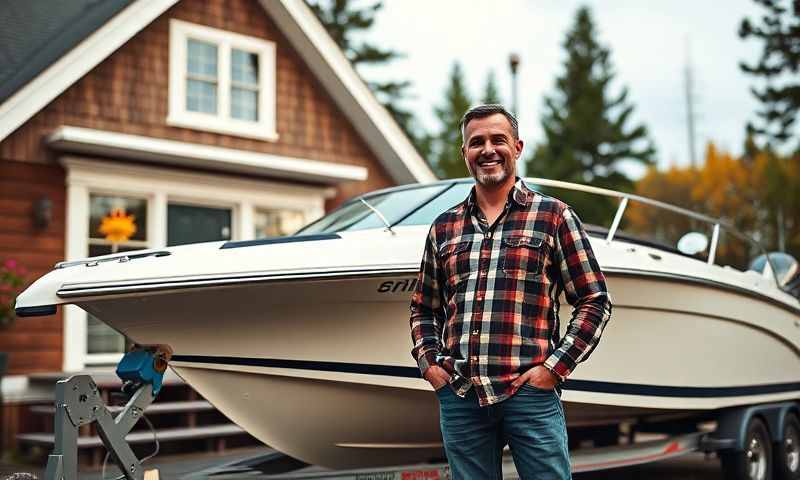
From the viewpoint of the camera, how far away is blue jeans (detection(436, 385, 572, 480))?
2.68 meters

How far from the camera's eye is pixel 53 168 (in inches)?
331

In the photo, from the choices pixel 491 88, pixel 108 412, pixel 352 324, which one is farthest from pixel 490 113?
pixel 491 88

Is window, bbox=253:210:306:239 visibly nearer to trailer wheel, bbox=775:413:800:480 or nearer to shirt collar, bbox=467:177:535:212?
trailer wheel, bbox=775:413:800:480

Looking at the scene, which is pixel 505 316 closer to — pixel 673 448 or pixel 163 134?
pixel 673 448

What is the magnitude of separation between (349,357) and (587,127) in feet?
106

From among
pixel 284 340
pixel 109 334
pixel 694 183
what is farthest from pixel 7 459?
pixel 694 183

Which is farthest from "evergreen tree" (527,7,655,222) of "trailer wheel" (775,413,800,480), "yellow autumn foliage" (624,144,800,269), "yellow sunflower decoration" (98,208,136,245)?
"trailer wheel" (775,413,800,480)

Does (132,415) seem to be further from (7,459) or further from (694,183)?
(694,183)

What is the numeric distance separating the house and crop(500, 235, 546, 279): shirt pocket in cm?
636

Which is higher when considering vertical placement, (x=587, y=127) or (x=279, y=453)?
(x=587, y=127)

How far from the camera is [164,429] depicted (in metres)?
7.97

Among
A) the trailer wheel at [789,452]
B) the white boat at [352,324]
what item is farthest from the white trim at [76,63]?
the trailer wheel at [789,452]

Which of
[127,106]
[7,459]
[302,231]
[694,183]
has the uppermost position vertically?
[694,183]

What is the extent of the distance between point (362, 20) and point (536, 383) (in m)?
25.9
